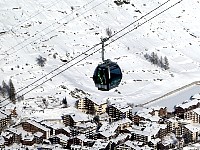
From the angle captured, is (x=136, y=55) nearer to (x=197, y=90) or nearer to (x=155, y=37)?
(x=155, y=37)

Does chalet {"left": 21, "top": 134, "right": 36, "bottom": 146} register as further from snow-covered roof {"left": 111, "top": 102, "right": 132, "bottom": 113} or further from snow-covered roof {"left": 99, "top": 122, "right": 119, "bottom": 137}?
snow-covered roof {"left": 111, "top": 102, "right": 132, "bottom": 113}

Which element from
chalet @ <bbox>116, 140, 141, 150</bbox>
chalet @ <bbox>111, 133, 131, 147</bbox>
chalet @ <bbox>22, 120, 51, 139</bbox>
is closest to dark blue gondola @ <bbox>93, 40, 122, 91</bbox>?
chalet @ <bbox>116, 140, 141, 150</bbox>

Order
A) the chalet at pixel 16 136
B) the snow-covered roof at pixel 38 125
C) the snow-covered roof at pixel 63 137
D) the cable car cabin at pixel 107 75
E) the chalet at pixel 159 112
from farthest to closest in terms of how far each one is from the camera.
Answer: the chalet at pixel 159 112 < the snow-covered roof at pixel 38 125 < the chalet at pixel 16 136 < the snow-covered roof at pixel 63 137 < the cable car cabin at pixel 107 75

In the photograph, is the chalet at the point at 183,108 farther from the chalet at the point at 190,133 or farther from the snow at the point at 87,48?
the chalet at the point at 190,133

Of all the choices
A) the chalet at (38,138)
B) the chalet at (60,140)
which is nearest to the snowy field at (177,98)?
the chalet at (60,140)

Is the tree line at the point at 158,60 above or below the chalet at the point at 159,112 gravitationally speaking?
above

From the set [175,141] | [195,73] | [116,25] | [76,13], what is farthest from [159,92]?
[76,13]

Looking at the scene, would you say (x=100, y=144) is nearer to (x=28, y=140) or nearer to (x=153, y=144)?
(x=153, y=144)
